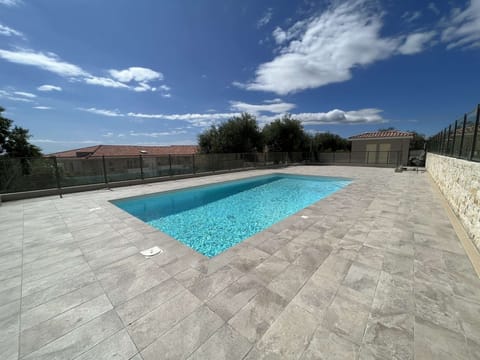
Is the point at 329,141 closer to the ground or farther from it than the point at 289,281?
farther from it

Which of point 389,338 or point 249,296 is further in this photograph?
point 249,296

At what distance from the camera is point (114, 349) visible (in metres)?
1.30

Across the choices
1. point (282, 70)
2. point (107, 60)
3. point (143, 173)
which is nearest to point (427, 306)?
point (143, 173)

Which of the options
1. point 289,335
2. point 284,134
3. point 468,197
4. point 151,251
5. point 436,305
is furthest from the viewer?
point 284,134

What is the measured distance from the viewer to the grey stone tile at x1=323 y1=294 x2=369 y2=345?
4.51 feet

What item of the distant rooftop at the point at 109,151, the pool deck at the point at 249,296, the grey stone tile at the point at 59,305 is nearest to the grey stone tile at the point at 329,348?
the pool deck at the point at 249,296

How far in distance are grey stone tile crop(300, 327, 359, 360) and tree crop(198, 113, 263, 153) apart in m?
17.5

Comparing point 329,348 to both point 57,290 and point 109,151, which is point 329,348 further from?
point 109,151

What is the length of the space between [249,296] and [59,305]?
6.14ft

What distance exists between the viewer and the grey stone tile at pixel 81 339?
127cm

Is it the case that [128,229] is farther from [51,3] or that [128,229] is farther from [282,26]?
[282,26]

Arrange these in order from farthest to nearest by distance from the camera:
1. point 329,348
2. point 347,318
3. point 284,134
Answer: point 284,134, point 347,318, point 329,348

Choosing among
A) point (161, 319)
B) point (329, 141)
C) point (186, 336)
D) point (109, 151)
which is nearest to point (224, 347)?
point (186, 336)

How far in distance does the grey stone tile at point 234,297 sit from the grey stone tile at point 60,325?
3.34ft
